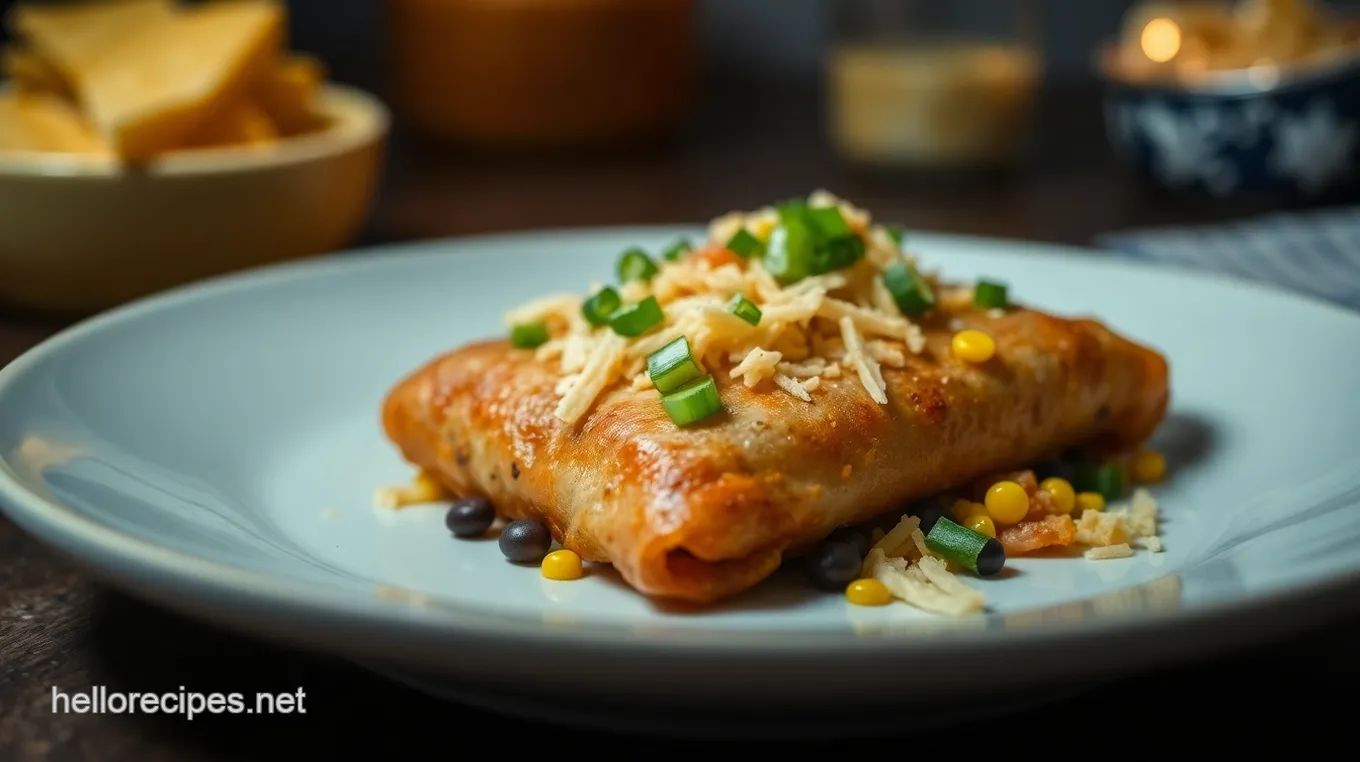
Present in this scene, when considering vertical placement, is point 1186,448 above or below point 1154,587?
below

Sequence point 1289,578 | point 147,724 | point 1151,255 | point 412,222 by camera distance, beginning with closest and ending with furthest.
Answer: point 1289,578 < point 147,724 < point 1151,255 < point 412,222

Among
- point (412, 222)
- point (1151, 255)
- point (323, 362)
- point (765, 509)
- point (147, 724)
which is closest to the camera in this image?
point (147, 724)

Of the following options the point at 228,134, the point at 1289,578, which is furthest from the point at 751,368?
the point at 228,134

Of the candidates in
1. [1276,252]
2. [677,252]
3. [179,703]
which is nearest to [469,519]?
[179,703]

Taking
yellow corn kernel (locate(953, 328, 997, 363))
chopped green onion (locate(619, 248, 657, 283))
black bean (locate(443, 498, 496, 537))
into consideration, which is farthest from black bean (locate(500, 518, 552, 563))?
yellow corn kernel (locate(953, 328, 997, 363))

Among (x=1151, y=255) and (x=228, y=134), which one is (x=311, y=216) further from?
(x=1151, y=255)

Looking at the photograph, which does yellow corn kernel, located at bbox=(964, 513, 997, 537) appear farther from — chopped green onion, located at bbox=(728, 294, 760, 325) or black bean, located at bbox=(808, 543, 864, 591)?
chopped green onion, located at bbox=(728, 294, 760, 325)
